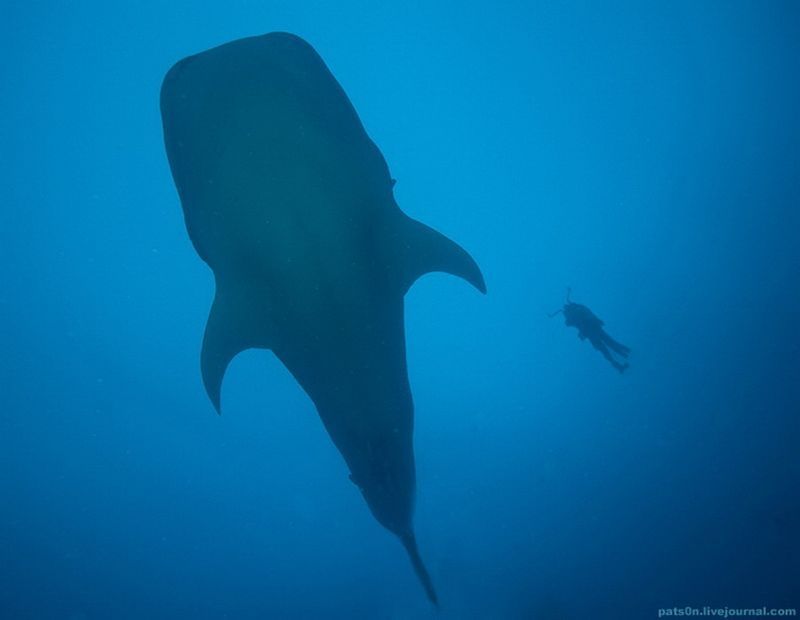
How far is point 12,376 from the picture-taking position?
26.3 metres

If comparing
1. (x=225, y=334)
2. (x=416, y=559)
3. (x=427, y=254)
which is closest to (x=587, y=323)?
(x=416, y=559)

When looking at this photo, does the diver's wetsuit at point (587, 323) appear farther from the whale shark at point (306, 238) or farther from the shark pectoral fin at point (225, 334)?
the shark pectoral fin at point (225, 334)

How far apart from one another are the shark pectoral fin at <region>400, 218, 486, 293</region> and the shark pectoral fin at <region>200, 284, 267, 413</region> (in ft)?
3.04

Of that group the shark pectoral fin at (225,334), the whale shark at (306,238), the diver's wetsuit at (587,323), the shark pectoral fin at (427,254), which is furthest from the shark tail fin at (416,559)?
the diver's wetsuit at (587,323)

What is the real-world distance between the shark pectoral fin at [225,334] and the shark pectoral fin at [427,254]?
926 mm

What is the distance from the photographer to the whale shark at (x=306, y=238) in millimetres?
2188

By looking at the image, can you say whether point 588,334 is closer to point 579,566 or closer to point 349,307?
point 349,307

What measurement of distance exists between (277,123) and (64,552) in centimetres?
4318

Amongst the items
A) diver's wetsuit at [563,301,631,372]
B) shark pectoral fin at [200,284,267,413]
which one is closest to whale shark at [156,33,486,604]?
shark pectoral fin at [200,284,267,413]

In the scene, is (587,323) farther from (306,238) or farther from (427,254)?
(306,238)

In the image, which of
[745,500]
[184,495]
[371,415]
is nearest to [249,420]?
Result: [184,495]

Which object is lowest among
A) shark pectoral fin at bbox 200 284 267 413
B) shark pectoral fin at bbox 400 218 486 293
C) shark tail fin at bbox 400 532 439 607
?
shark tail fin at bbox 400 532 439 607

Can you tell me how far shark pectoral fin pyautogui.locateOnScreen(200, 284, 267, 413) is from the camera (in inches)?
109

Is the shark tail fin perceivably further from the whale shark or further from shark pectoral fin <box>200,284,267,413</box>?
shark pectoral fin <box>200,284,267,413</box>
